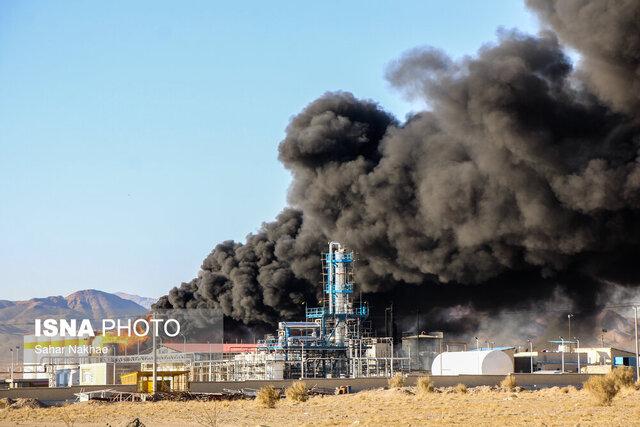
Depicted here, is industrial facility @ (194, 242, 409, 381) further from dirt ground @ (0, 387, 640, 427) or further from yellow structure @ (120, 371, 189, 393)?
dirt ground @ (0, 387, 640, 427)

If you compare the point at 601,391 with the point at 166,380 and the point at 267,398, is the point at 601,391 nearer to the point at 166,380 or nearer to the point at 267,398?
the point at 267,398

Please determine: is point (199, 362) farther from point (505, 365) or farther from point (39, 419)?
point (39, 419)

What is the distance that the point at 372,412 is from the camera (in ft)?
115

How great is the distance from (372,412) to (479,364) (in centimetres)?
3725

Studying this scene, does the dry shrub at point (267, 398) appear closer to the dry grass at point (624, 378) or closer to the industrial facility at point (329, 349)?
the dry grass at point (624, 378)

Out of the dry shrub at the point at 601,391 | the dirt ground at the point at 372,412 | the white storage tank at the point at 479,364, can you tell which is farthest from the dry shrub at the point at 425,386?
the white storage tank at the point at 479,364

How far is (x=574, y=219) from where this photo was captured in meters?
70.0

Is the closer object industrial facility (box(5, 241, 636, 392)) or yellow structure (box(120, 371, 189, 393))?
yellow structure (box(120, 371, 189, 393))

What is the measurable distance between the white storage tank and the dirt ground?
72.8 ft

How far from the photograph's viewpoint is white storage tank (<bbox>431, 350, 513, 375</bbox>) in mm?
70312

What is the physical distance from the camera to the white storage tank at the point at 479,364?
231ft

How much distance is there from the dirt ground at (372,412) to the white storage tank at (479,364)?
2219 cm

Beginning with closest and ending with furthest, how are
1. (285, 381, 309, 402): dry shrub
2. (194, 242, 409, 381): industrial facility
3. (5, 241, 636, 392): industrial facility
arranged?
(285, 381, 309, 402): dry shrub, (5, 241, 636, 392): industrial facility, (194, 242, 409, 381): industrial facility

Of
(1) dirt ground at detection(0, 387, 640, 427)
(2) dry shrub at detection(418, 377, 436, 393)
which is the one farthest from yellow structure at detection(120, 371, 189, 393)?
(2) dry shrub at detection(418, 377, 436, 393)
